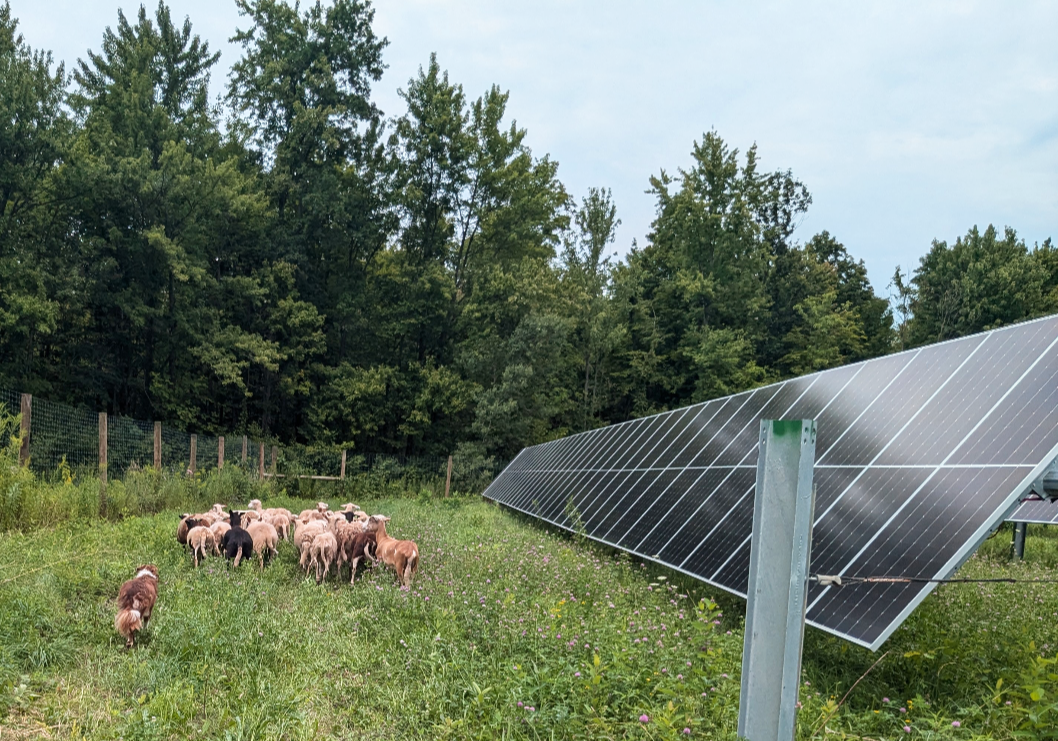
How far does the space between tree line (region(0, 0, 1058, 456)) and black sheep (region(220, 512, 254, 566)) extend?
1853cm

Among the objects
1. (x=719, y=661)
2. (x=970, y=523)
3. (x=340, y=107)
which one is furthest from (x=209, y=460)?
(x=340, y=107)

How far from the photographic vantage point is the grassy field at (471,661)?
14.4 ft

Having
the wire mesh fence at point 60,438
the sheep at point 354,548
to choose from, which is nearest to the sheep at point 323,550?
the sheep at point 354,548

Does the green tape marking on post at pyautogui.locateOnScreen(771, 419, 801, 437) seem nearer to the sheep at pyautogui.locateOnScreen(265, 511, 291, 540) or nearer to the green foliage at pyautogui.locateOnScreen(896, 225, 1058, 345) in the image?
the sheep at pyautogui.locateOnScreen(265, 511, 291, 540)

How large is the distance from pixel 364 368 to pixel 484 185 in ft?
38.6

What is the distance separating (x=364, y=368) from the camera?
3591 centimetres

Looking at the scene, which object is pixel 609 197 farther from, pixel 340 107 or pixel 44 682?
pixel 44 682

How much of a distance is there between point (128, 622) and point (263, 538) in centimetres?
443

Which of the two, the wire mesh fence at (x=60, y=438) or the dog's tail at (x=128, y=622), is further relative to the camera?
the wire mesh fence at (x=60, y=438)

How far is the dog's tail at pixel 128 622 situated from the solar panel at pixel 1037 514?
11937 millimetres

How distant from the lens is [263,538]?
34.6 ft

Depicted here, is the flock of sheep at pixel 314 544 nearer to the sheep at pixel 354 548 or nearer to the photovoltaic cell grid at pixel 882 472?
the sheep at pixel 354 548

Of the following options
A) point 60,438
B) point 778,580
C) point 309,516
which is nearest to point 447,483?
point 60,438

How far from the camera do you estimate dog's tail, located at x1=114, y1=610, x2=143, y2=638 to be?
6141 mm
